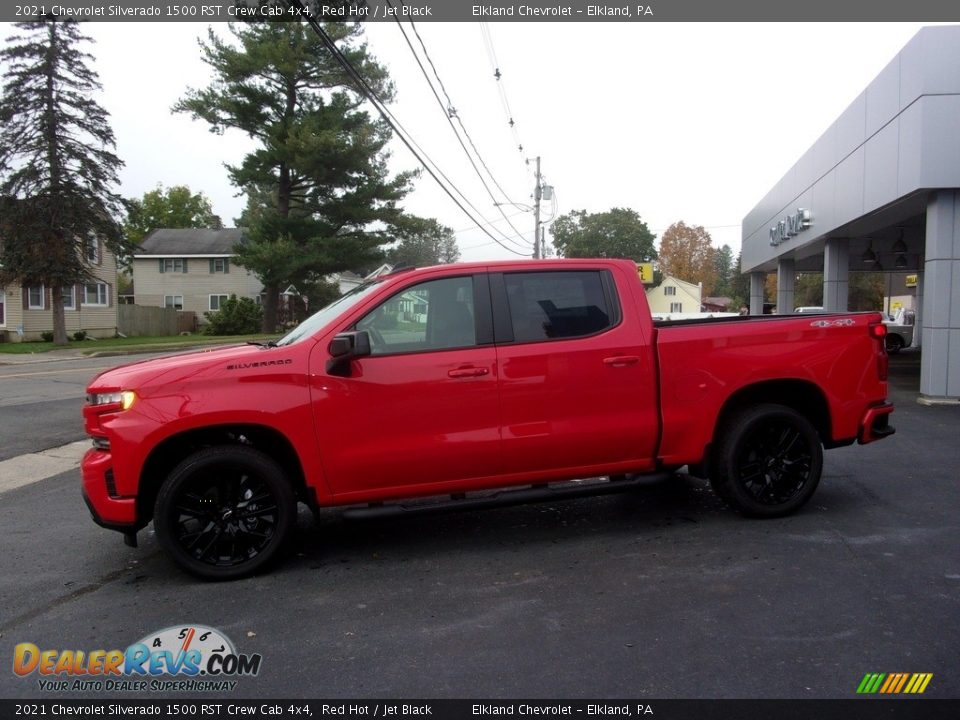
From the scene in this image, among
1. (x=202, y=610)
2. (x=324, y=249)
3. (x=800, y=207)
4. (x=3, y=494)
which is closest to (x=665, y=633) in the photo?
(x=202, y=610)

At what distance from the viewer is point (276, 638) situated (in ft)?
12.7

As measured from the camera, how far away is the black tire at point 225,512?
4582mm

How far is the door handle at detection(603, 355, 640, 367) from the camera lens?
515 centimetres

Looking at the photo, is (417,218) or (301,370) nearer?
(301,370)

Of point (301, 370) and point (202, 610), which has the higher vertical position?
point (301, 370)

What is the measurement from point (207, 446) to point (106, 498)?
66 cm

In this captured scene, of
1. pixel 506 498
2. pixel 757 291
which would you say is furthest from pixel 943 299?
pixel 757 291

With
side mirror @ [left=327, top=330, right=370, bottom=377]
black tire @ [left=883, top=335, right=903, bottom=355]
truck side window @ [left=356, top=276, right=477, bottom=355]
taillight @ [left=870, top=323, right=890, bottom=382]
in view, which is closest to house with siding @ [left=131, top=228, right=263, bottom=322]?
black tire @ [left=883, top=335, right=903, bottom=355]

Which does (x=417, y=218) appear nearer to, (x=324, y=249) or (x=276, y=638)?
(x=324, y=249)

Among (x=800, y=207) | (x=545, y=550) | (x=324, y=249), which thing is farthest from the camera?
(x=324, y=249)

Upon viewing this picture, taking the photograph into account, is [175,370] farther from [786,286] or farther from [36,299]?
[36,299]

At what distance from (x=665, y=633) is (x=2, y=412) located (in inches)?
466

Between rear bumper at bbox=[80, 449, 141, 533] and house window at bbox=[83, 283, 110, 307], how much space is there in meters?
39.3

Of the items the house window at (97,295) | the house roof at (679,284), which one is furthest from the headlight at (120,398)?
the house roof at (679,284)
